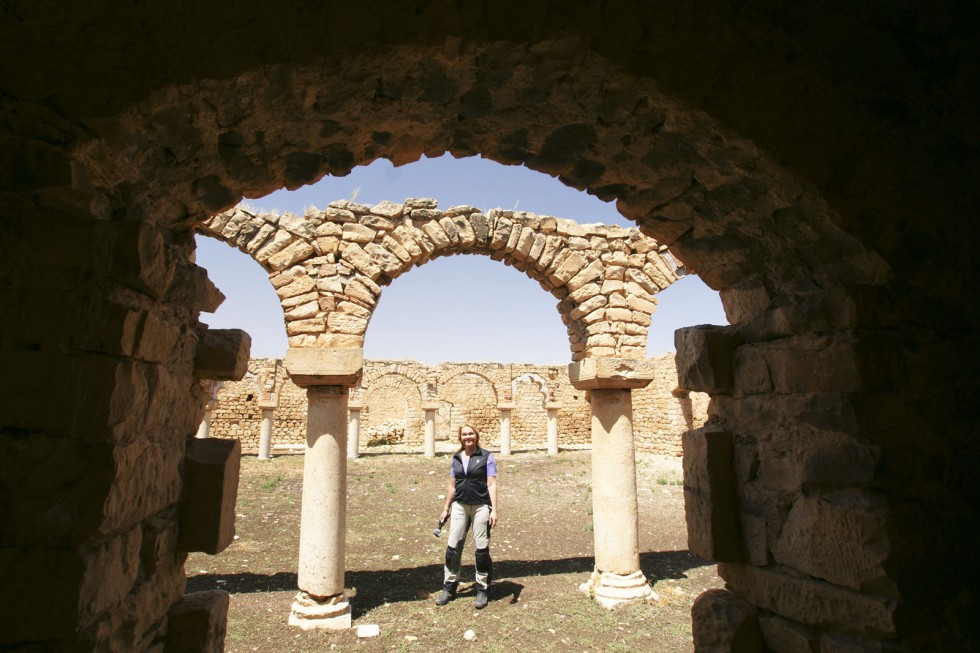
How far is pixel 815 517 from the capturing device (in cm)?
208

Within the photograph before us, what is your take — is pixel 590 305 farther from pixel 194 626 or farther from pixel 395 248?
pixel 194 626

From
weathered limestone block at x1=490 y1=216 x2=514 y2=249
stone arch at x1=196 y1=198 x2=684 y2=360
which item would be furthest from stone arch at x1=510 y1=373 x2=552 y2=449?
weathered limestone block at x1=490 y1=216 x2=514 y2=249

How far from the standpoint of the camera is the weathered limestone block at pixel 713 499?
2.49m

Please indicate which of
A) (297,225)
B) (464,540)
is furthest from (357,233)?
(464,540)

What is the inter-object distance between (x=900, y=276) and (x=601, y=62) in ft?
4.37

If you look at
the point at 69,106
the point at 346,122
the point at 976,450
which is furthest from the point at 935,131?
the point at 69,106

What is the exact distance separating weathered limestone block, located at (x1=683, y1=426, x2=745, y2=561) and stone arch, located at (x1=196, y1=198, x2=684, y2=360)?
5.00 m

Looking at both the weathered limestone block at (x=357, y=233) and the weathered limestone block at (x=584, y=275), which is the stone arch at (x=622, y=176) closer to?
the weathered limestone block at (x=357, y=233)

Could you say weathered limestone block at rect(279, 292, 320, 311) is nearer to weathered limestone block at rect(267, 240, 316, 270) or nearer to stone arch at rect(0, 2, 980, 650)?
weathered limestone block at rect(267, 240, 316, 270)

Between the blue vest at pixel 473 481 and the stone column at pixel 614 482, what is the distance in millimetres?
1540

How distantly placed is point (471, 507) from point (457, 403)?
17975 millimetres

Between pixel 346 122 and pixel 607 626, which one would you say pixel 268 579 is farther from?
pixel 346 122

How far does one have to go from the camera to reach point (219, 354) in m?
2.57

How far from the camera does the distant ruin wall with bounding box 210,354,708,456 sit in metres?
18.7
